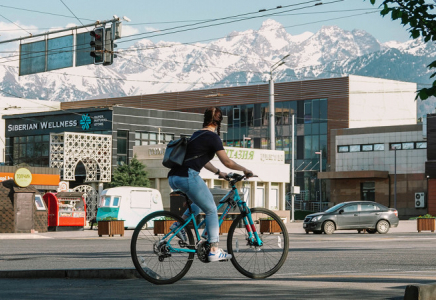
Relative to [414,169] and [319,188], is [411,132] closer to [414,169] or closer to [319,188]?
[414,169]

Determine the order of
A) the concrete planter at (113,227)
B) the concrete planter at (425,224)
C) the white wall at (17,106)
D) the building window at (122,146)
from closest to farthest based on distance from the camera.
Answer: the concrete planter at (113,227) → the concrete planter at (425,224) → the building window at (122,146) → the white wall at (17,106)

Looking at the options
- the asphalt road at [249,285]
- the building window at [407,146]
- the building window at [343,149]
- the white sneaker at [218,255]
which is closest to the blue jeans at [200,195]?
the white sneaker at [218,255]

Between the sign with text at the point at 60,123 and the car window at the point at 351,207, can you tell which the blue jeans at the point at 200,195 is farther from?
the sign with text at the point at 60,123

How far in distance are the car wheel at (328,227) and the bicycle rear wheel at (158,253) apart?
2658 cm

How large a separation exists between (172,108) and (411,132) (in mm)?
33867

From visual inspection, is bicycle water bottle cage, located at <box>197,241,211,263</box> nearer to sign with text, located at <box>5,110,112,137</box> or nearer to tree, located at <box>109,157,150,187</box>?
tree, located at <box>109,157,150,187</box>

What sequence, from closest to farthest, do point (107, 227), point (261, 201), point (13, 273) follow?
point (13, 273), point (107, 227), point (261, 201)

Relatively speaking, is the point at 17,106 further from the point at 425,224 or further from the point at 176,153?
the point at 176,153

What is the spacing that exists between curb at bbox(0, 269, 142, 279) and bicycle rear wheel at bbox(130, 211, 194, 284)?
1.46 feet

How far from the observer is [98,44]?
83.7ft

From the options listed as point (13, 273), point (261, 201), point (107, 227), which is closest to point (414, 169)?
point (261, 201)

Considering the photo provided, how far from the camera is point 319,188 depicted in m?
92.1

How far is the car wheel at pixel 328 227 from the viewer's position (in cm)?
3516

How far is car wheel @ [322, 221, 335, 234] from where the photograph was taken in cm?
3516
